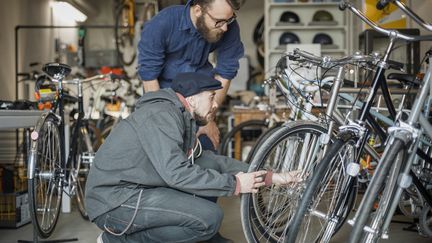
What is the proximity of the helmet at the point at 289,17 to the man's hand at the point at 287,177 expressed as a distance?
454cm

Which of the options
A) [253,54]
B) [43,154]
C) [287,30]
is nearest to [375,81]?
[43,154]

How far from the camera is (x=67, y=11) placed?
8227 millimetres

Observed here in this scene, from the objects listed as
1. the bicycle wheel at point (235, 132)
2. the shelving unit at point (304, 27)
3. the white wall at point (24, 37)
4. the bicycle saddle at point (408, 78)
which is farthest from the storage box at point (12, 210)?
the shelving unit at point (304, 27)

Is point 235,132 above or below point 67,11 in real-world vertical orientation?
below

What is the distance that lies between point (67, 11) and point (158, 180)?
22.2 feet

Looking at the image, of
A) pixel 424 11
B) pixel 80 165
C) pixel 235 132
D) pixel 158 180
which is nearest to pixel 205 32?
pixel 158 180

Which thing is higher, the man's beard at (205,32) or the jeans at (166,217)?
the man's beard at (205,32)

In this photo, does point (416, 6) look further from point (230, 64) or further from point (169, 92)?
point (169, 92)

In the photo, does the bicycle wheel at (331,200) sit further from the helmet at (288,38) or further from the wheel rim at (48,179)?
the helmet at (288,38)

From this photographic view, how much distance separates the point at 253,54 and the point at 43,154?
698 cm

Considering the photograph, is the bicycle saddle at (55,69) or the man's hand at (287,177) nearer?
the man's hand at (287,177)

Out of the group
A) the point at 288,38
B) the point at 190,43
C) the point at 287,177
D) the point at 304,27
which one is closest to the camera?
the point at 287,177

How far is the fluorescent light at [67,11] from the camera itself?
788cm

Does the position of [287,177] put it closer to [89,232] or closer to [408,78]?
[408,78]
